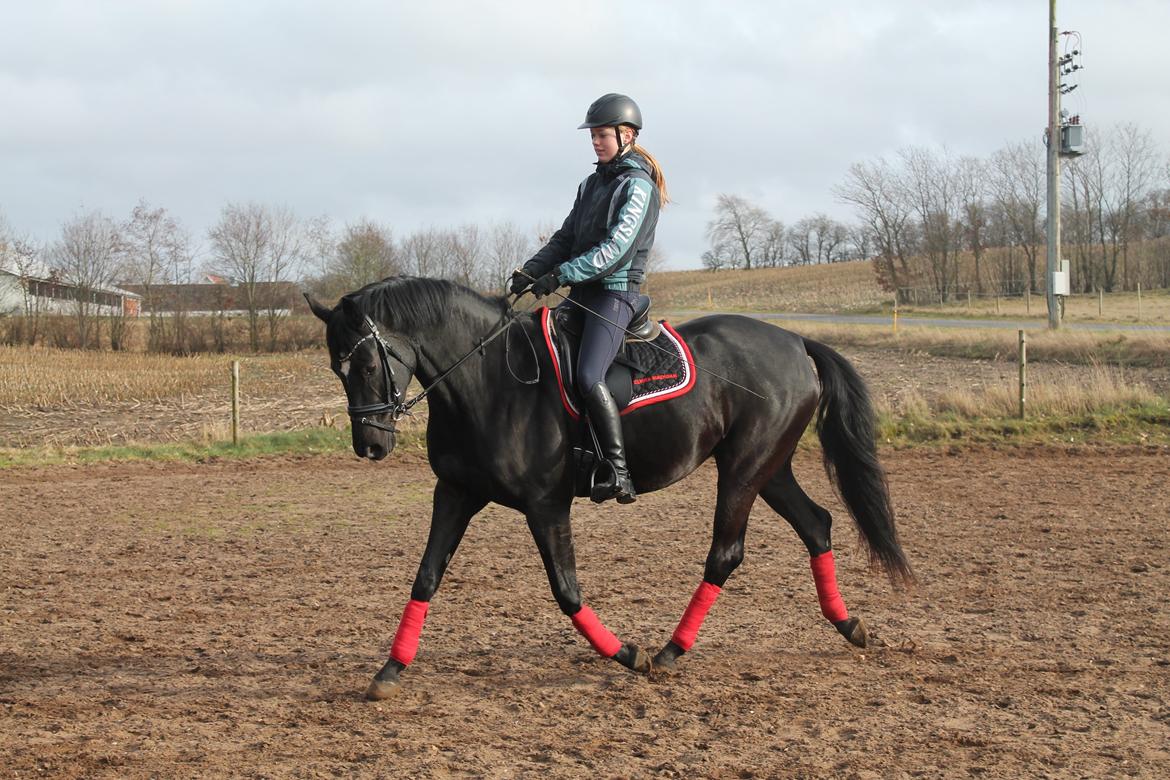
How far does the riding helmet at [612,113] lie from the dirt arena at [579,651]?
2.97 m

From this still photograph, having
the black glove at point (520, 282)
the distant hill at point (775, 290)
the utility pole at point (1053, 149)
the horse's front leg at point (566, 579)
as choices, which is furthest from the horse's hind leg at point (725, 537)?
the distant hill at point (775, 290)

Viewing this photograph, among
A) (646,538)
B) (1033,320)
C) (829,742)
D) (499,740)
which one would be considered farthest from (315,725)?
(1033,320)

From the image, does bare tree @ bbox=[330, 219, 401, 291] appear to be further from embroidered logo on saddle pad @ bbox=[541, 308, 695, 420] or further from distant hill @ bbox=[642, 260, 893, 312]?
embroidered logo on saddle pad @ bbox=[541, 308, 695, 420]

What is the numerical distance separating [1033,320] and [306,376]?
25.1 m

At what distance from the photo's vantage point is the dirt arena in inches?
168

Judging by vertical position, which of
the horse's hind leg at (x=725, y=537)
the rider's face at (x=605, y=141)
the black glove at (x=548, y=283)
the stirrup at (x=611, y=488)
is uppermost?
the rider's face at (x=605, y=141)

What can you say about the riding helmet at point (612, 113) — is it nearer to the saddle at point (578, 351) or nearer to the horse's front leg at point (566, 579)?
the saddle at point (578, 351)

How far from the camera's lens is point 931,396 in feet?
59.7

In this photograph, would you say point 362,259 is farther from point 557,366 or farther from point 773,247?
point 773,247

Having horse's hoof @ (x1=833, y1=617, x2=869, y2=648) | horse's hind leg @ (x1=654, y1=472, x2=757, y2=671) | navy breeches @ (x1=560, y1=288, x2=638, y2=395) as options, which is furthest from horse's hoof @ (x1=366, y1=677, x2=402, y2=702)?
horse's hoof @ (x1=833, y1=617, x2=869, y2=648)

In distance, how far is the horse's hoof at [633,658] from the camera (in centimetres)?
527

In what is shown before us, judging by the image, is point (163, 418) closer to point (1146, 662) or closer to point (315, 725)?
point (315, 725)

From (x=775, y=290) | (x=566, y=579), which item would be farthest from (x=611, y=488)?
(x=775, y=290)

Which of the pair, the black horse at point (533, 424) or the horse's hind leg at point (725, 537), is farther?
the horse's hind leg at point (725, 537)
